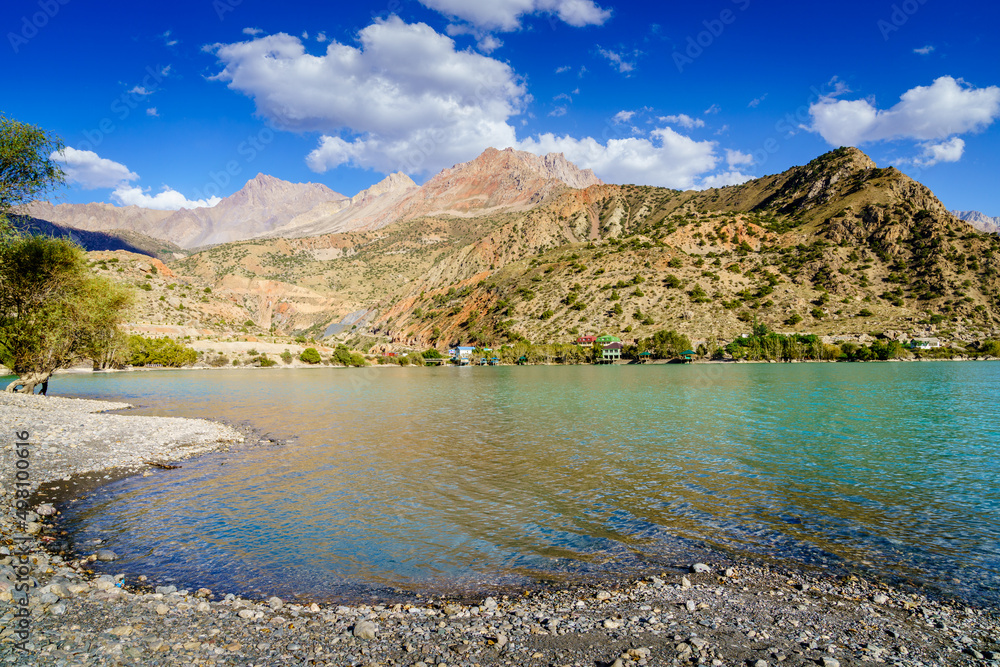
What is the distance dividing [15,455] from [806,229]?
200 metres

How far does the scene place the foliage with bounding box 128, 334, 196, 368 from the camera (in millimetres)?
107000

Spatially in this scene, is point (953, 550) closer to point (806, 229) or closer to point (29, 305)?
point (29, 305)

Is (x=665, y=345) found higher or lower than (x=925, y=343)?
lower

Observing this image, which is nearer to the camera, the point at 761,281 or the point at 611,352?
the point at 611,352

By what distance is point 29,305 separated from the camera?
33.8 m

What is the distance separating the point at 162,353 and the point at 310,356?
129 ft

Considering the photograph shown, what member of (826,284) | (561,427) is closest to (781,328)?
(826,284)

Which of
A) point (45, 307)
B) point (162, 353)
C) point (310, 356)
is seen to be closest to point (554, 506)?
point (45, 307)

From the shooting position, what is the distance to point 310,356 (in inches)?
5743

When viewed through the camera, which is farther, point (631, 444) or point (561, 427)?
point (561, 427)

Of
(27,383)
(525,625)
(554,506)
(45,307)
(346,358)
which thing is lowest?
(554,506)

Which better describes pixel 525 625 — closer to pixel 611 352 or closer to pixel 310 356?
pixel 611 352

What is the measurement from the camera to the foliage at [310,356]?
145000mm

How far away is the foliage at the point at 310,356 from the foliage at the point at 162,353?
93.1ft
